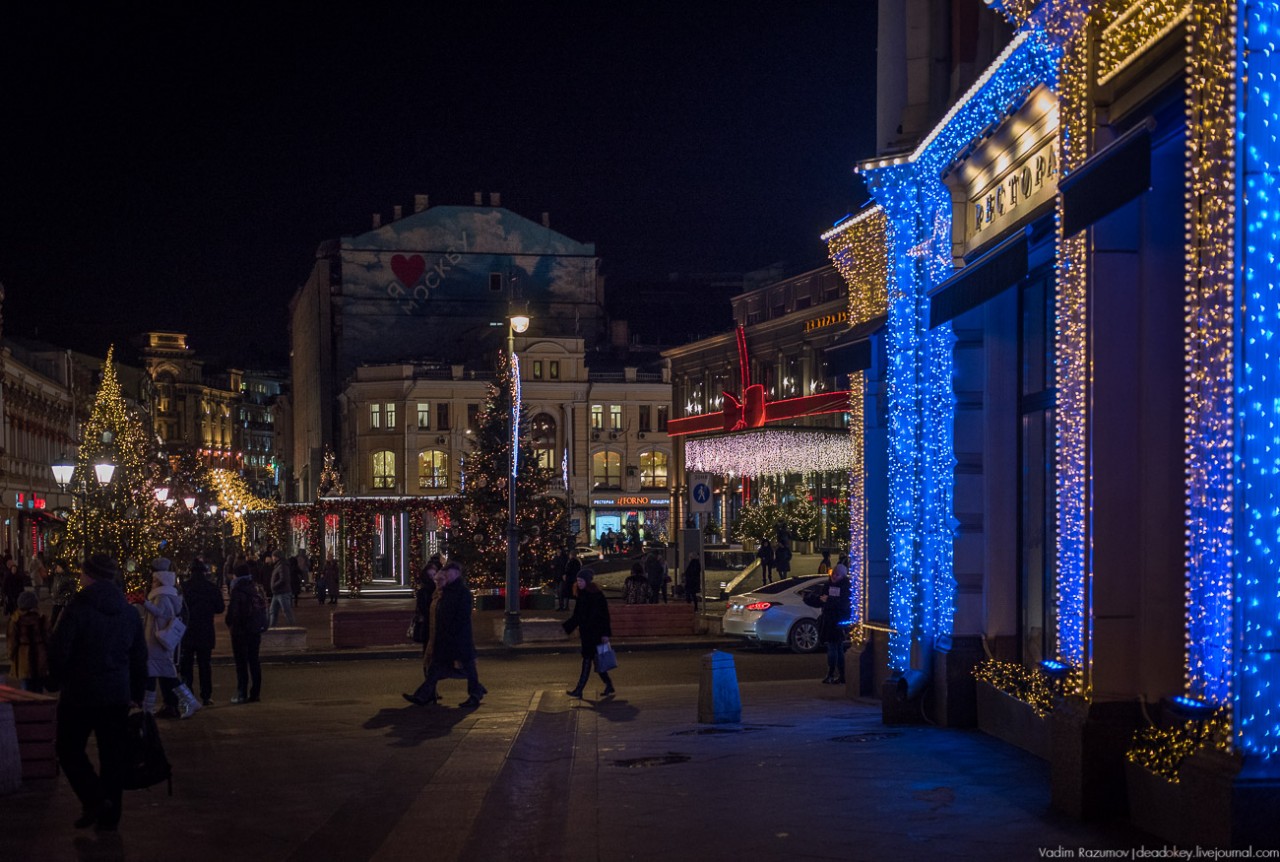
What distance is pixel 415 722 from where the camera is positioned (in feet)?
54.2

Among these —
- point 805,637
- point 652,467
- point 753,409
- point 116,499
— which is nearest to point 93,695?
point 805,637

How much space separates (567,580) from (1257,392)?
30919mm

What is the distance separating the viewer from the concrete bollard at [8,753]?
11.2 meters

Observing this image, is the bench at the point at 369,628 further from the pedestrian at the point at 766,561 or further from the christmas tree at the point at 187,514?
the christmas tree at the point at 187,514

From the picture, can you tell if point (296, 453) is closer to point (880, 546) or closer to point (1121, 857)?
point (880, 546)

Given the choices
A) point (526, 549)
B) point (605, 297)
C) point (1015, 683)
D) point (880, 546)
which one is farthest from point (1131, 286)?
point (605, 297)

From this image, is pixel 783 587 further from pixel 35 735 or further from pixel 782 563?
pixel 35 735

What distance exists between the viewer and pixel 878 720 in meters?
15.0

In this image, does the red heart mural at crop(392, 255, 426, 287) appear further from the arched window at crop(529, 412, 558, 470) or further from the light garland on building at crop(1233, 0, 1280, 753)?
the light garland on building at crop(1233, 0, 1280, 753)

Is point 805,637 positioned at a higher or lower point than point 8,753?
lower

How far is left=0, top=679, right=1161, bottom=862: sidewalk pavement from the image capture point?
8969 millimetres

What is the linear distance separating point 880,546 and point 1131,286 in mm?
8102

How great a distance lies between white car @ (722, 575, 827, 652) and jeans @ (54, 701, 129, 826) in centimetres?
1801

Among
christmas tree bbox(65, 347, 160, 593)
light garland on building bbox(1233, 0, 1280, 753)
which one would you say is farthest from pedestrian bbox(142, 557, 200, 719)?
christmas tree bbox(65, 347, 160, 593)
